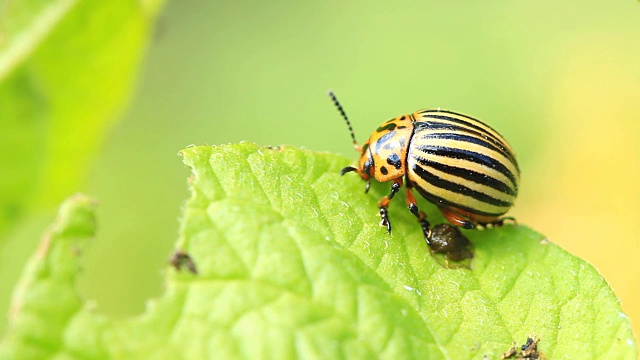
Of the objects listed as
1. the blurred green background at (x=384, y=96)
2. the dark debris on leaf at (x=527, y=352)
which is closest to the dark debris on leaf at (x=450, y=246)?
the dark debris on leaf at (x=527, y=352)

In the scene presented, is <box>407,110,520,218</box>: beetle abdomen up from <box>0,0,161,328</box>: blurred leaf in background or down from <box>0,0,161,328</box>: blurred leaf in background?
down

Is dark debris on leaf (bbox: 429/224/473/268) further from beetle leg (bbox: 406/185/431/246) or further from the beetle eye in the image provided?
the beetle eye

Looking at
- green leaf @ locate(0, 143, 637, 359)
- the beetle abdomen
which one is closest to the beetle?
the beetle abdomen

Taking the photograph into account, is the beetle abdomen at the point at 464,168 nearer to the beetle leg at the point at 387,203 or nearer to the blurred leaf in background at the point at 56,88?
the beetle leg at the point at 387,203

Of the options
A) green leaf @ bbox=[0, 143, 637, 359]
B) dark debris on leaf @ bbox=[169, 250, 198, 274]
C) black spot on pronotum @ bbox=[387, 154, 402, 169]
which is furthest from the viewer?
black spot on pronotum @ bbox=[387, 154, 402, 169]

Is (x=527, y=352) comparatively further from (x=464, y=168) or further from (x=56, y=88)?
(x=56, y=88)

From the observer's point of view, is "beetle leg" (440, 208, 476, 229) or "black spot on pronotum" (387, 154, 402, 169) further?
"black spot on pronotum" (387, 154, 402, 169)

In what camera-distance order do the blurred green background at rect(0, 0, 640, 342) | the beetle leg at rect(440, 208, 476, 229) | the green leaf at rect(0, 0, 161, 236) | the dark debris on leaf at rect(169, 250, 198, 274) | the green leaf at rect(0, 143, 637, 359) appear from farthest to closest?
the blurred green background at rect(0, 0, 640, 342)
the green leaf at rect(0, 0, 161, 236)
the beetle leg at rect(440, 208, 476, 229)
the dark debris on leaf at rect(169, 250, 198, 274)
the green leaf at rect(0, 143, 637, 359)

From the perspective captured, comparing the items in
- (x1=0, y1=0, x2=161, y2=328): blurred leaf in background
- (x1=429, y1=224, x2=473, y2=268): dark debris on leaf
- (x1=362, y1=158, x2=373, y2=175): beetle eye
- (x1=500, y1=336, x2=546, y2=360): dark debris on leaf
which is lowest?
(x1=500, y1=336, x2=546, y2=360): dark debris on leaf
